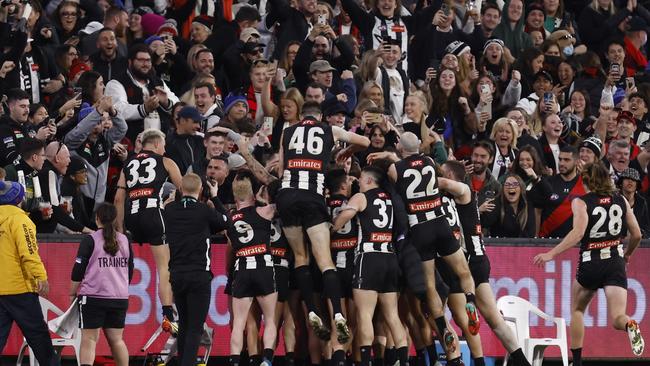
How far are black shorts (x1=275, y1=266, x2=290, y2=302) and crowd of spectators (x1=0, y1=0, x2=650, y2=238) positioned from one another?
1717mm

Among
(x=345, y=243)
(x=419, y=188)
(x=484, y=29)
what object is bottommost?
(x=345, y=243)

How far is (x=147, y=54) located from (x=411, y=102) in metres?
3.56

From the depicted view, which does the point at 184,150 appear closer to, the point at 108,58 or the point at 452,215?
the point at 108,58

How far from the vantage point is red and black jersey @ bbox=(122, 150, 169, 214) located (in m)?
19.0

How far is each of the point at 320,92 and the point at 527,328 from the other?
4006 mm

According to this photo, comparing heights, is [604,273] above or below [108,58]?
below

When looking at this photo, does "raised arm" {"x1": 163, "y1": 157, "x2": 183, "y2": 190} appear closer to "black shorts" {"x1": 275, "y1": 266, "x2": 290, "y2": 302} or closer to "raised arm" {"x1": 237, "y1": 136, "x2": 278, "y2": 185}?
"raised arm" {"x1": 237, "y1": 136, "x2": 278, "y2": 185}

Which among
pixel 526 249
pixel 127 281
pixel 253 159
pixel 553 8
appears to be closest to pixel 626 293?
pixel 526 249

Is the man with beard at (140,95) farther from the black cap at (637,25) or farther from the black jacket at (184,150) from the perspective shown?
the black cap at (637,25)

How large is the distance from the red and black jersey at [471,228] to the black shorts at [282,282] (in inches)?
84.6

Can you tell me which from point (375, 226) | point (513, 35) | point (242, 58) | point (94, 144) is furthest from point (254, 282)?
point (513, 35)

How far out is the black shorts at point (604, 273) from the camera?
62.6ft

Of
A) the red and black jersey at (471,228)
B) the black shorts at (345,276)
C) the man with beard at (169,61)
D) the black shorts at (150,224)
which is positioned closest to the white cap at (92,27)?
the man with beard at (169,61)

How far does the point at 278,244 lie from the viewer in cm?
1862
